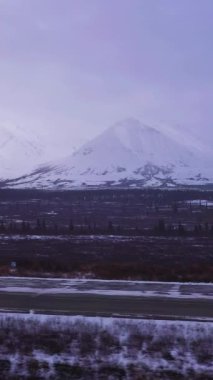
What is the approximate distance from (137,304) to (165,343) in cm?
344

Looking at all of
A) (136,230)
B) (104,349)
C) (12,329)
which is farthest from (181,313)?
(136,230)

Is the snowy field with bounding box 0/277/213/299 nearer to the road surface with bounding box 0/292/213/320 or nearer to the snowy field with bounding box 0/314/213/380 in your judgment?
the road surface with bounding box 0/292/213/320

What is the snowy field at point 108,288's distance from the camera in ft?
77.8

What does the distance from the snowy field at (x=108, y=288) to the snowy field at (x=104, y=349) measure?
444cm

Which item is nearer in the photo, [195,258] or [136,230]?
[195,258]

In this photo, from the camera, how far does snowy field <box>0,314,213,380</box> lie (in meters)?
17.4

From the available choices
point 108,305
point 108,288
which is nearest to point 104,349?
point 108,305

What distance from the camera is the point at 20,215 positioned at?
126312 millimetres

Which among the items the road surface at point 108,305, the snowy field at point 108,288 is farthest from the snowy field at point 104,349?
the snowy field at point 108,288

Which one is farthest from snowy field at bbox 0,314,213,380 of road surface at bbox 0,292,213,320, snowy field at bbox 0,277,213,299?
snowy field at bbox 0,277,213,299

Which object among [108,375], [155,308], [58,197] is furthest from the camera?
[58,197]

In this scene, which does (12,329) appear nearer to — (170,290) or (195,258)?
(170,290)

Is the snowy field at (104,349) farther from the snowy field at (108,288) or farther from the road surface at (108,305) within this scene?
the snowy field at (108,288)

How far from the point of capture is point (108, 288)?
82.6ft
